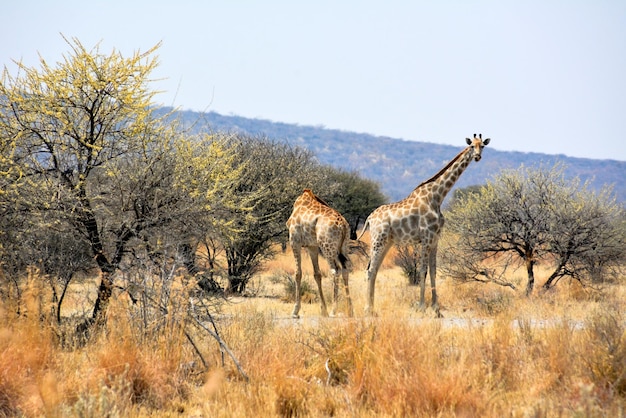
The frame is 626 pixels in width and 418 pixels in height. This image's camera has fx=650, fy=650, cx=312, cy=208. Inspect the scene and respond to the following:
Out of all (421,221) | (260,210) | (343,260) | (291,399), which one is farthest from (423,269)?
(260,210)

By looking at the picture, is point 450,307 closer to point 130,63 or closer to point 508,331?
point 508,331

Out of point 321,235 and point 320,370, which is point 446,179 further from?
point 320,370

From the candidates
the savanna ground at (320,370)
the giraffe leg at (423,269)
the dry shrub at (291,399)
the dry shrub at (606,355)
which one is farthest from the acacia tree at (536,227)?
the dry shrub at (291,399)

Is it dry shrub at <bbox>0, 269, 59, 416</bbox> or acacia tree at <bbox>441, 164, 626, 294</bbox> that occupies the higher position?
acacia tree at <bbox>441, 164, 626, 294</bbox>

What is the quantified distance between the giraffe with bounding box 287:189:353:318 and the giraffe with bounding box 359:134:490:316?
1.94ft

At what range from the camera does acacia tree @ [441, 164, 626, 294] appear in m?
15.8

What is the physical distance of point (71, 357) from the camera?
739 centimetres

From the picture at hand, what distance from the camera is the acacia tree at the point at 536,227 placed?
15.8 m

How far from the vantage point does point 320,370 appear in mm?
7383

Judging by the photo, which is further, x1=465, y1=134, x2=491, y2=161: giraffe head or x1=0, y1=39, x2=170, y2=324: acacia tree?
x1=465, y1=134, x2=491, y2=161: giraffe head

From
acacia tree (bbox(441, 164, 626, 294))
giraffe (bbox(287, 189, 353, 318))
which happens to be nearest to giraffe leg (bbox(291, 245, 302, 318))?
giraffe (bbox(287, 189, 353, 318))

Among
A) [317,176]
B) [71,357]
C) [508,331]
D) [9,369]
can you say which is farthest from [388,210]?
[317,176]

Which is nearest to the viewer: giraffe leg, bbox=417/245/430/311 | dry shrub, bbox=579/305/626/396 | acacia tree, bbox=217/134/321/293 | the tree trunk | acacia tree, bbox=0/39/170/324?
dry shrub, bbox=579/305/626/396

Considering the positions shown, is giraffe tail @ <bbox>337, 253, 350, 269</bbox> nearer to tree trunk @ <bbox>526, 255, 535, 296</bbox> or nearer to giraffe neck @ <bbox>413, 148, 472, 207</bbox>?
giraffe neck @ <bbox>413, 148, 472, 207</bbox>
